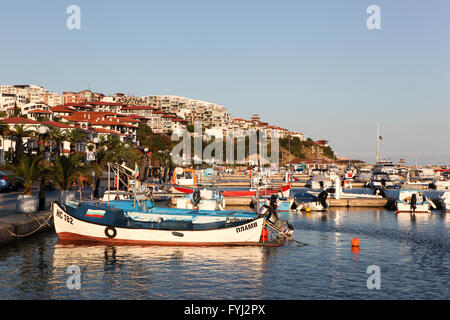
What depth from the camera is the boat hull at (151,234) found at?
93.4 feet

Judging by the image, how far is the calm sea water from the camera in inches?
762

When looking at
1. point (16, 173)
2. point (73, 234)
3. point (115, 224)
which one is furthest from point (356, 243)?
point (16, 173)

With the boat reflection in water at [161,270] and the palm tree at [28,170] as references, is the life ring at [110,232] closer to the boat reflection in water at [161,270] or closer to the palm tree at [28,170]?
the boat reflection in water at [161,270]

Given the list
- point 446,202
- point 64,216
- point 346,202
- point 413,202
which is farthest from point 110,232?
point 446,202

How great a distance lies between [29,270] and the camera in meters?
22.0

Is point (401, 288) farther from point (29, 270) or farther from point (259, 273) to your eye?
point (29, 270)

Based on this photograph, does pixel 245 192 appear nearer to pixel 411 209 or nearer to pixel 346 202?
pixel 346 202

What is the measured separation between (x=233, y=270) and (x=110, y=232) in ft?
30.4

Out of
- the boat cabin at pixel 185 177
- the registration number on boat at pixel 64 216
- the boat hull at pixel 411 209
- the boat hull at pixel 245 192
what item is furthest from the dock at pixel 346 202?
the registration number on boat at pixel 64 216

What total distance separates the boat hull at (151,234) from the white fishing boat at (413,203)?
2720 cm

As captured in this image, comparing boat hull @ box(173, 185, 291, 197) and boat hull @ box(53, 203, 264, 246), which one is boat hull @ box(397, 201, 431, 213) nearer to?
boat hull @ box(173, 185, 291, 197)

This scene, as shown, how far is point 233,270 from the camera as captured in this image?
76.1 ft
